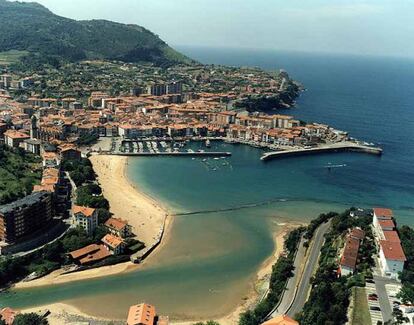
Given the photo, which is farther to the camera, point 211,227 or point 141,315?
point 211,227

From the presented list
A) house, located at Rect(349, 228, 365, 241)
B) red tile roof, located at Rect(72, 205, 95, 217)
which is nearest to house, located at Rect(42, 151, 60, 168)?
red tile roof, located at Rect(72, 205, 95, 217)

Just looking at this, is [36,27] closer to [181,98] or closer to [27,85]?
[27,85]

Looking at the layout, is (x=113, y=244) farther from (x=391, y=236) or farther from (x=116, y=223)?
(x=391, y=236)

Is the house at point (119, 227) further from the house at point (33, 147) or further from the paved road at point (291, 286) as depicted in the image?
the house at point (33, 147)

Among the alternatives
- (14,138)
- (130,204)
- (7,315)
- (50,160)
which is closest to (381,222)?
(130,204)

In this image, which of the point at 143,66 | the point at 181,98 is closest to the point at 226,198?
the point at 181,98

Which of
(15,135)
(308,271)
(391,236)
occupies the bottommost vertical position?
(308,271)

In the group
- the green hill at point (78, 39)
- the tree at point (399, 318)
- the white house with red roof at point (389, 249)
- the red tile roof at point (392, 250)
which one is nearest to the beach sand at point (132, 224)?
the white house with red roof at point (389, 249)
